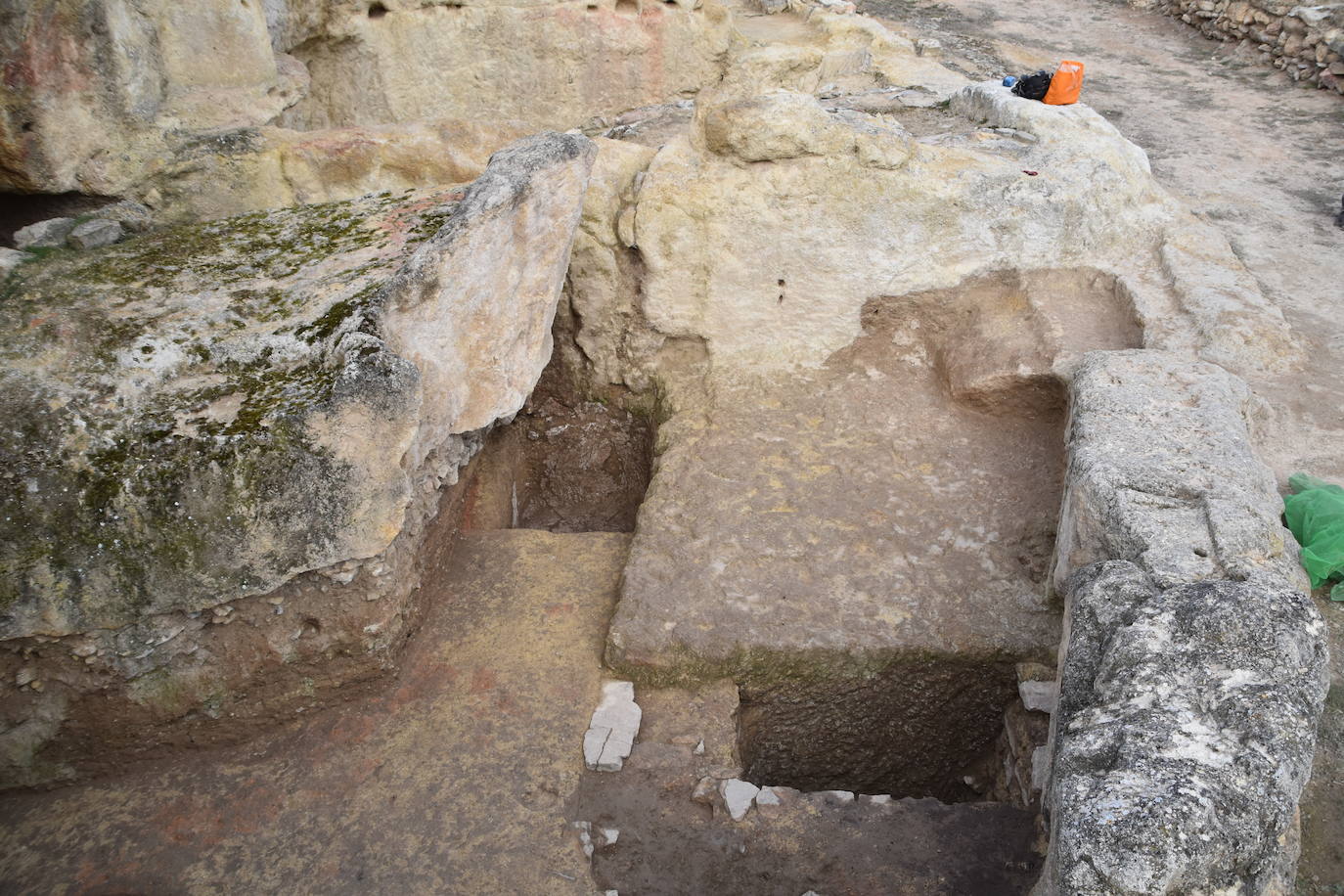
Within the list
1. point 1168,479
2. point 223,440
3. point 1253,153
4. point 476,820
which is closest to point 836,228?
point 1168,479

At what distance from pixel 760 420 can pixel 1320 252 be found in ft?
11.7

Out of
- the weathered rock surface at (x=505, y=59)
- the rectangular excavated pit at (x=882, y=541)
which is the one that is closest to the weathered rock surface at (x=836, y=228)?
the rectangular excavated pit at (x=882, y=541)

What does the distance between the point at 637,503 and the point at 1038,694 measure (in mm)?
2210

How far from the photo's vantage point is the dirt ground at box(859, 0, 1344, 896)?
130 inches

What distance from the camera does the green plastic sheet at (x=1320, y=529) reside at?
2.86 meters

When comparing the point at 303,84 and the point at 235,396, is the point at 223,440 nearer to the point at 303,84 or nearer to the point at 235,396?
the point at 235,396

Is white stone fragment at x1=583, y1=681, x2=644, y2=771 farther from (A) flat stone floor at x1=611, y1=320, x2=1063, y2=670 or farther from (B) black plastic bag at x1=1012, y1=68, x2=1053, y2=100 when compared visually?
(B) black plastic bag at x1=1012, y1=68, x2=1053, y2=100

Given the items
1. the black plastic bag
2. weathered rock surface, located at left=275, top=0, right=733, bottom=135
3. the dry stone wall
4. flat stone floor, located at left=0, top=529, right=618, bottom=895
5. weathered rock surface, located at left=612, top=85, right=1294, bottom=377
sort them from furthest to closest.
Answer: the dry stone wall, weathered rock surface, located at left=275, top=0, right=733, bottom=135, the black plastic bag, weathered rock surface, located at left=612, top=85, right=1294, bottom=377, flat stone floor, located at left=0, top=529, right=618, bottom=895

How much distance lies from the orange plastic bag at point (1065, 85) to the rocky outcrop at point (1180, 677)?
277 centimetres

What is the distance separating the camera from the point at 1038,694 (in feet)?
9.37

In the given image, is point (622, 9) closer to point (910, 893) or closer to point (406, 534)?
point (406, 534)

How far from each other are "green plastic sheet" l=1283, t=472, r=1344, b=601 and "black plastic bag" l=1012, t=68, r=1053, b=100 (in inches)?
116

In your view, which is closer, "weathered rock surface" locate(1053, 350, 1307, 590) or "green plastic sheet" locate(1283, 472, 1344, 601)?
"weathered rock surface" locate(1053, 350, 1307, 590)

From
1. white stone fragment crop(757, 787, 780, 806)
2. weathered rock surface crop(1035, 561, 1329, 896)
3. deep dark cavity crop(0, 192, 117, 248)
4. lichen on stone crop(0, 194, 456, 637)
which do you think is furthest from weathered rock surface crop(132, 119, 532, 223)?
weathered rock surface crop(1035, 561, 1329, 896)
